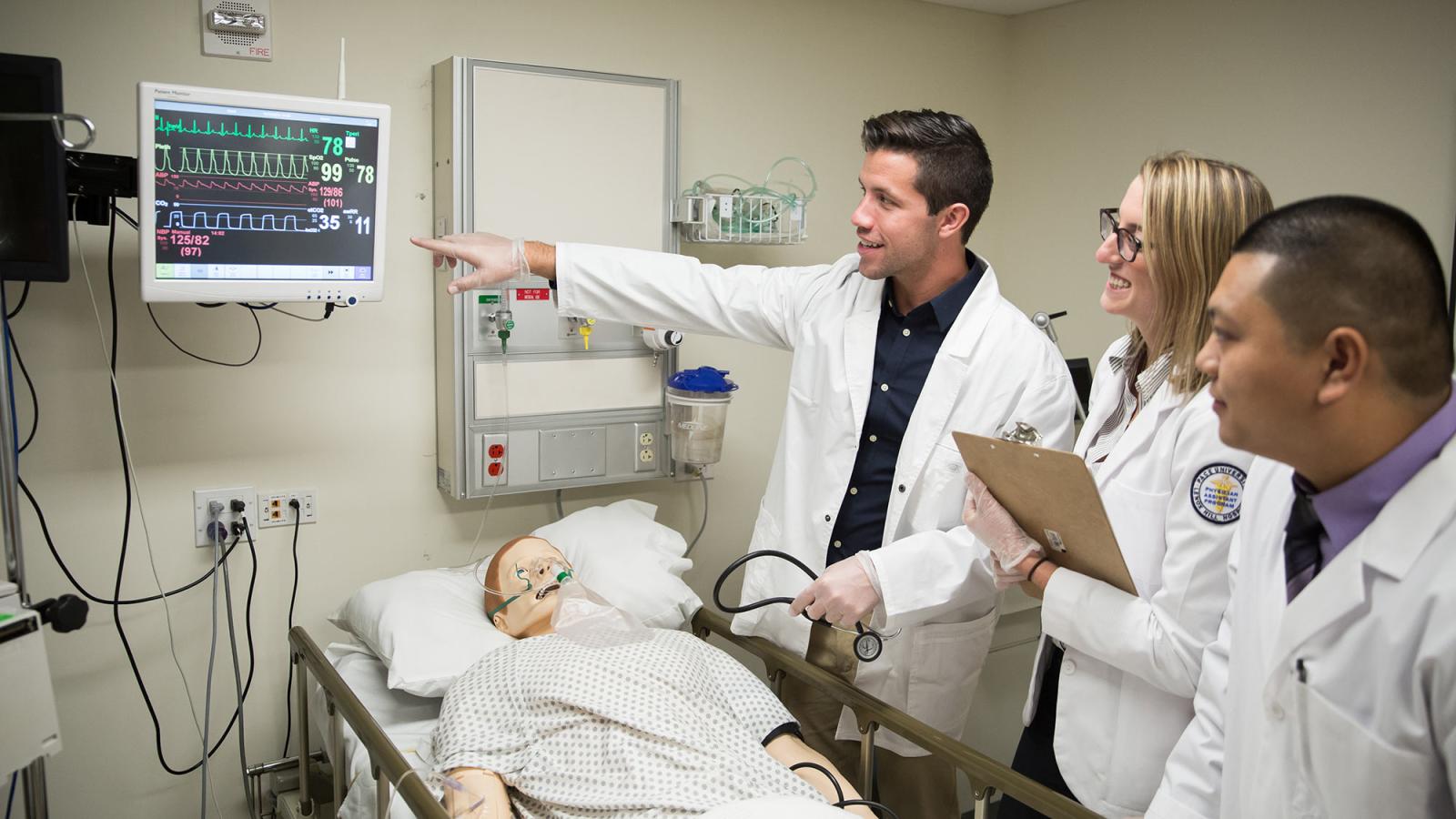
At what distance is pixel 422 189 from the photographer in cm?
240

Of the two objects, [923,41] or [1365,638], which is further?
[923,41]

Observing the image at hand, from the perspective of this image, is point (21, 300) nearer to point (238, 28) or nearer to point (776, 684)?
point (238, 28)

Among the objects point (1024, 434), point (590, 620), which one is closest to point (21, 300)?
point (590, 620)

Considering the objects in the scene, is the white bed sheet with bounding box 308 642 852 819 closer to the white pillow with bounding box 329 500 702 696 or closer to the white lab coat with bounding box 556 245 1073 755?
the white pillow with bounding box 329 500 702 696

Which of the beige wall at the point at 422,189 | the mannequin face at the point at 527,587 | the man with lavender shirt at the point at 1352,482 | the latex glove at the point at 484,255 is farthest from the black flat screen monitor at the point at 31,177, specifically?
the man with lavender shirt at the point at 1352,482

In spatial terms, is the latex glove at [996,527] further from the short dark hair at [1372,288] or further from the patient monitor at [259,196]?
the patient monitor at [259,196]

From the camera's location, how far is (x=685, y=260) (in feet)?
7.38

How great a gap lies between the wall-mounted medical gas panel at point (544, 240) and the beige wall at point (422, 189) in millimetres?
143

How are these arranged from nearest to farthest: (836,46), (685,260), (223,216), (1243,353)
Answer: (1243,353) < (223,216) < (685,260) < (836,46)

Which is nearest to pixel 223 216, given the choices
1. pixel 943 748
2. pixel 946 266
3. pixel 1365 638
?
pixel 946 266

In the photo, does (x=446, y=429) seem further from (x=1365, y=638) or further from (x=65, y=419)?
(x=1365, y=638)

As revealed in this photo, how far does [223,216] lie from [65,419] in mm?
577

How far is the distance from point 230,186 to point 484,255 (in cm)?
48

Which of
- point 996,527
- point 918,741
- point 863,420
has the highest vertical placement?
point 863,420
